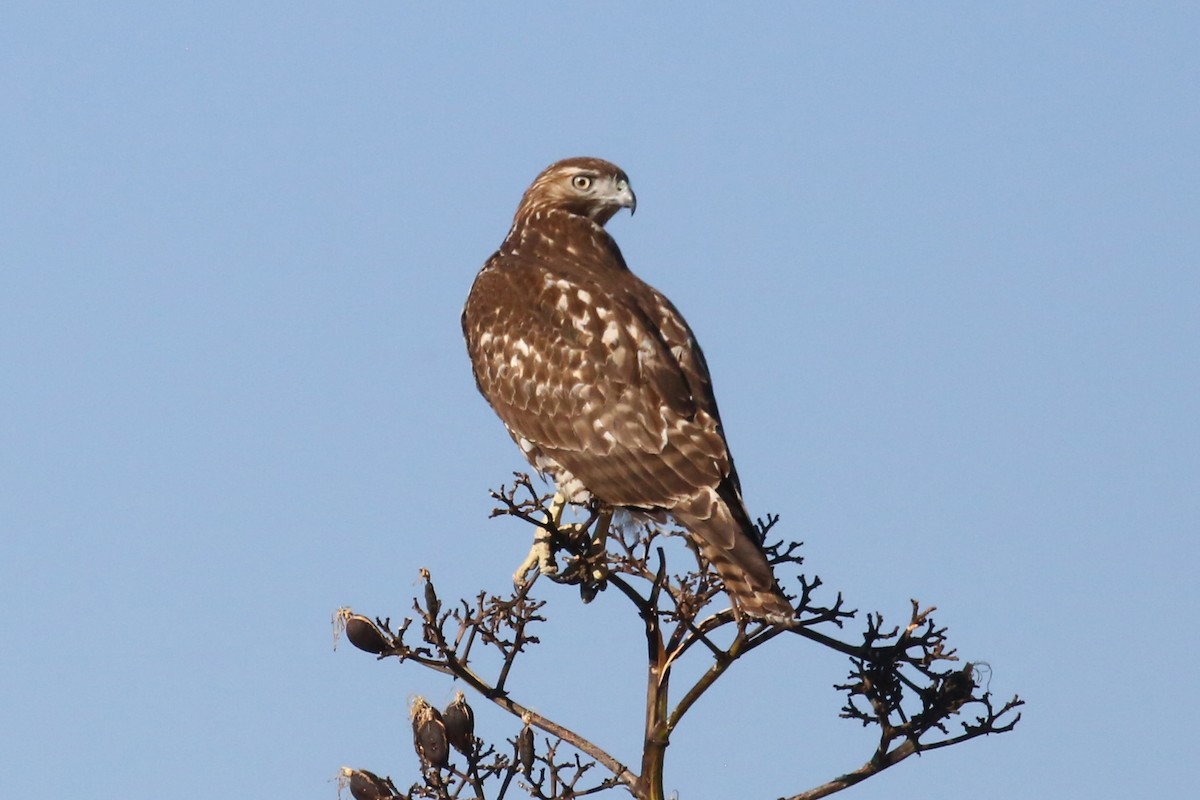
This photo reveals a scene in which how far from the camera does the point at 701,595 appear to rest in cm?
673

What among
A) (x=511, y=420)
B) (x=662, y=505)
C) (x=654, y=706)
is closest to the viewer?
(x=654, y=706)

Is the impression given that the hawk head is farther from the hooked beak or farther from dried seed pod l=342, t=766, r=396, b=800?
dried seed pod l=342, t=766, r=396, b=800

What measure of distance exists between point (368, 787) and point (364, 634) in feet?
2.04

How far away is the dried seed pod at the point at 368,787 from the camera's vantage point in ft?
22.6

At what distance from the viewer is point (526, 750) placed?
6605 millimetres

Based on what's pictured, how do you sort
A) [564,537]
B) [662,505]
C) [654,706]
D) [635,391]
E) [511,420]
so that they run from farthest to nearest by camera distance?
1. [511,420]
2. [635,391]
3. [662,505]
4. [564,537]
5. [654,706]

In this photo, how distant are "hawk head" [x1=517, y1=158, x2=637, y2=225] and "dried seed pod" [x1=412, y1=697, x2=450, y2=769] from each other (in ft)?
14.2

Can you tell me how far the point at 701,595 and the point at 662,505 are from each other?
5.01 ft

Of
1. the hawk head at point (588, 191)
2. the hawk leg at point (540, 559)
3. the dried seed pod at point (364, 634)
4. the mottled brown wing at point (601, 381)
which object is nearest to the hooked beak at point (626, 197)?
the hawk head at point (588, 191)

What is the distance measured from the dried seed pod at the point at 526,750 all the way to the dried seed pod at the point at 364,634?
0.70m

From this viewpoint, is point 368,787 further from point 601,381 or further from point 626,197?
point 626,197

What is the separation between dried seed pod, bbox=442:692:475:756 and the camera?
6859 mm

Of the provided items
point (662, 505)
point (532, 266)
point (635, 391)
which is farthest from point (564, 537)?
point (532, 266)

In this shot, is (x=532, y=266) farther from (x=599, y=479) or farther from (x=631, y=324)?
(x=599, y=479)
